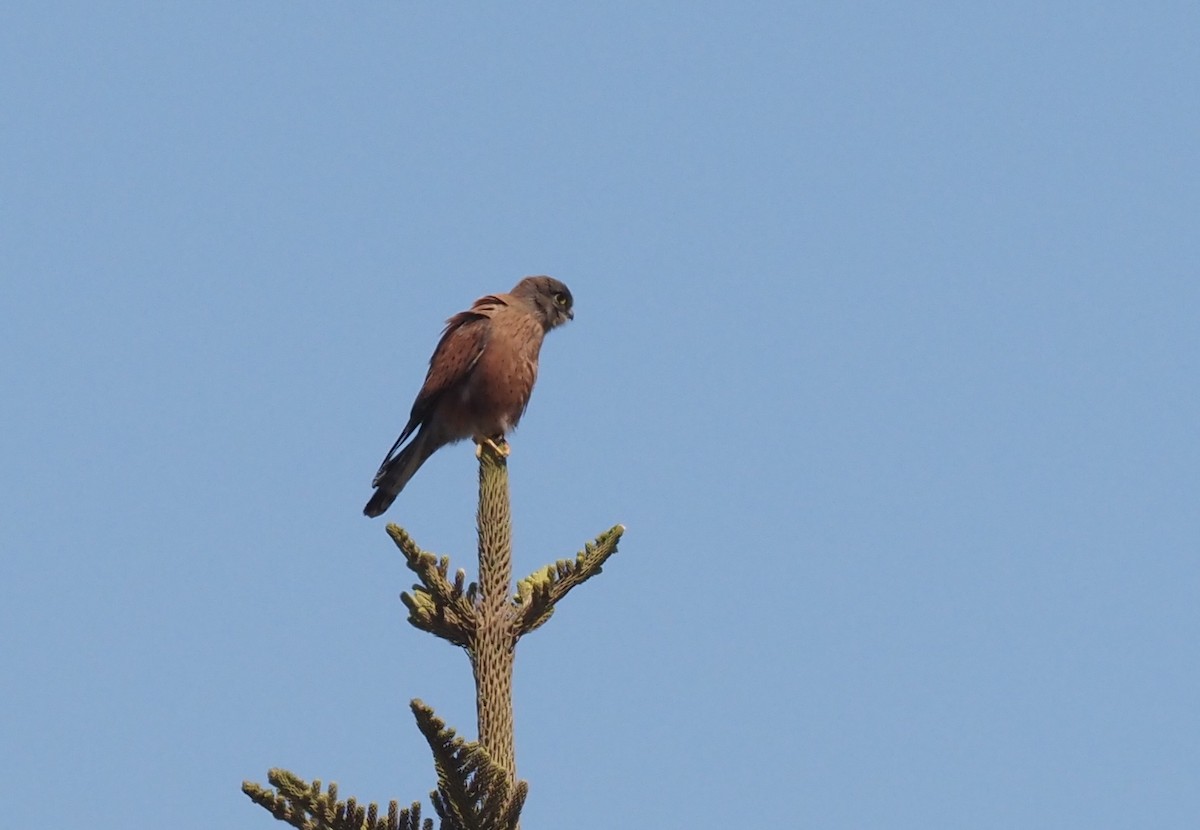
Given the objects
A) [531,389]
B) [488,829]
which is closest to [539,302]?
[531,389]

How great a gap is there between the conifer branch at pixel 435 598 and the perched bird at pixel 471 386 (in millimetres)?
3415

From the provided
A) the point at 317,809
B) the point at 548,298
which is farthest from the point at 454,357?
the point at 317,809

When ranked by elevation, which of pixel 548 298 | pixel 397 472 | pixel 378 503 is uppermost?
pixel 548 298

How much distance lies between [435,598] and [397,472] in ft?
12.4

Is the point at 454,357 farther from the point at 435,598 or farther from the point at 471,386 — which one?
the point at 435,598

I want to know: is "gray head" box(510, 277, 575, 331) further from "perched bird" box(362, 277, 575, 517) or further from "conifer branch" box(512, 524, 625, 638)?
"conifer branch" box(512, 524, 625, 638)

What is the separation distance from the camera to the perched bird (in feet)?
22.4

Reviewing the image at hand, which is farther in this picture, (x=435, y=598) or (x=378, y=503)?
(x=378, y=503)

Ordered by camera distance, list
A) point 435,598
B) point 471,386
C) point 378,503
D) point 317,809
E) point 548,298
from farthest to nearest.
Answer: point 548,298, point 378,503, point 471,386, point 435,598, point 317,809

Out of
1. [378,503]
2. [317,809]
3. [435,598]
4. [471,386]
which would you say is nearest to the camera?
[317,809]

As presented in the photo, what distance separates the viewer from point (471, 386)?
6.82 m

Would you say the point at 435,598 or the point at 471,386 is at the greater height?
the point at 471,386

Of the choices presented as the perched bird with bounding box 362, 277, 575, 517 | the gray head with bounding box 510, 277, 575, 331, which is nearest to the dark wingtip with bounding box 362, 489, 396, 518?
the perched bird with bounding box 362, 277, 575, 517

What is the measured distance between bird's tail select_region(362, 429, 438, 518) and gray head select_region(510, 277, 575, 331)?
89 cm
